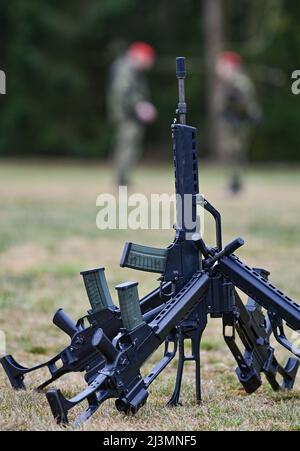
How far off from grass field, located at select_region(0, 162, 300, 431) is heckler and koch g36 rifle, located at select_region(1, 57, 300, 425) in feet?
0.52

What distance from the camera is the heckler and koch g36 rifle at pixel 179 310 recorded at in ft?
11.9

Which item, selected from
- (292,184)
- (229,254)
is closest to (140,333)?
(229,254)

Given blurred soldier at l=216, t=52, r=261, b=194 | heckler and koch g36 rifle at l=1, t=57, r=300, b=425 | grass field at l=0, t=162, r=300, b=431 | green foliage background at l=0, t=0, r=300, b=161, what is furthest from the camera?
green foliage background at l=0, t=0, r=300, b=161

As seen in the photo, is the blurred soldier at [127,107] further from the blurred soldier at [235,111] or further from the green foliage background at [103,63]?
the green foliage background at [103,63]

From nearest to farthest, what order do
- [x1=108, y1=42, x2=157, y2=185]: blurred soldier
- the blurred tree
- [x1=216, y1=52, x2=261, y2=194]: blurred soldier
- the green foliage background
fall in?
[x1=216, y1=52, x2=261, y2=194]: blurred soldier → [x1=108, y1=42, x2=157, y2=185]: blurred soldier → the blurred tree → the green foliage background

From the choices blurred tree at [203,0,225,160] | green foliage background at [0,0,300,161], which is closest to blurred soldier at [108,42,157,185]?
blurred tree at [203,0,225,160]

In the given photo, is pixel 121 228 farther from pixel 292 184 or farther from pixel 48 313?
pixel 292 184

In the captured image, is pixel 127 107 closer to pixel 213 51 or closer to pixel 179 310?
pixel 213 51

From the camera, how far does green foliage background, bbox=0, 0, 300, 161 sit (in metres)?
30.7

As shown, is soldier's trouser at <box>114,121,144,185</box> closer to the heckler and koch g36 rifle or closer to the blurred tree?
the blurred tree

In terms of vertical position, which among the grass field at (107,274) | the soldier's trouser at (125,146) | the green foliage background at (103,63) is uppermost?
the green foliage background at (103,63)

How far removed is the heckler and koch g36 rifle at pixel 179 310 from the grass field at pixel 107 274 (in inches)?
6.3

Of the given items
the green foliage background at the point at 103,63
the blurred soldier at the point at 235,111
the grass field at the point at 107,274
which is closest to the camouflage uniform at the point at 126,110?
the grass field at the point at 107,274
